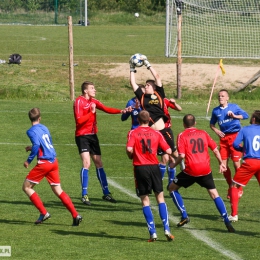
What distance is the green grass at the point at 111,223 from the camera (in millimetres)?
11492

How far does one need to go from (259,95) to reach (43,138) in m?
19.6

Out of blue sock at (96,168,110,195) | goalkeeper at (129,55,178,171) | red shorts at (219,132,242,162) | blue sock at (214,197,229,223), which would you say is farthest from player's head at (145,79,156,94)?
blue sock at (214,197,229,223)

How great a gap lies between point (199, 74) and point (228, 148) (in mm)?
19587

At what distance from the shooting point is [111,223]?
1346 centimetres

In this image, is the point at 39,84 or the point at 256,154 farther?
the point at 39,84

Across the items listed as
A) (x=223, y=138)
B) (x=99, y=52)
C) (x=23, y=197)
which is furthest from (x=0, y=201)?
(x=99, y=52)

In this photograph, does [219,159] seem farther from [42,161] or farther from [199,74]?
[199,74]

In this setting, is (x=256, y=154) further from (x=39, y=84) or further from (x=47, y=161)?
(x=39, y=84)

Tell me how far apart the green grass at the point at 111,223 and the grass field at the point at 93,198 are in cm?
1

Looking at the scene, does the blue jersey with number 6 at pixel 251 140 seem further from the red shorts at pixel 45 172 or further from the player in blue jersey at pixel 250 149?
the red shorts at pixel 45 172

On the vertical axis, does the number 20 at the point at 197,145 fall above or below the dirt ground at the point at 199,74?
above

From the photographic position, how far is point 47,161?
12953mm

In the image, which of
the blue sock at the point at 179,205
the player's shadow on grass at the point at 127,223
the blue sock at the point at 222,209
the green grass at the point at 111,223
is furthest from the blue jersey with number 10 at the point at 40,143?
the blue sock at the point at 222,209

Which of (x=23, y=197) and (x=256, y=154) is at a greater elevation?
(x=256, y=154)
